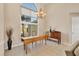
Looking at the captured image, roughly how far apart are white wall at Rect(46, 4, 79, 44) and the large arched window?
0.32 meters

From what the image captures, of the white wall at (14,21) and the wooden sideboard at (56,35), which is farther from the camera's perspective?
the wooden sideboard at (56,35)

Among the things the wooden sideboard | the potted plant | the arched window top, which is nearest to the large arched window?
the arched window top

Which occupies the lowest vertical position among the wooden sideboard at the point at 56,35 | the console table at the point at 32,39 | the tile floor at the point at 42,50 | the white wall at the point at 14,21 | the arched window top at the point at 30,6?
the tile floor at the point at 42,50

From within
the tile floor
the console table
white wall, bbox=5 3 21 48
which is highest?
white wall, bbox=5 3 21 48

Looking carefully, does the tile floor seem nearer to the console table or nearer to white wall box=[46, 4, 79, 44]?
the console table

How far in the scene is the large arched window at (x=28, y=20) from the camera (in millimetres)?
2775

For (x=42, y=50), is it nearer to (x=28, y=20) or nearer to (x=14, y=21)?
(x=28, y=20)

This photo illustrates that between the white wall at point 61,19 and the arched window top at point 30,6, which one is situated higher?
the arched window top at point 30,6

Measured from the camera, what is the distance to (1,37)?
2.69 meters

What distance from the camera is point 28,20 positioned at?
2.84 metres

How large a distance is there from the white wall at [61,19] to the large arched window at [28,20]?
0.32m

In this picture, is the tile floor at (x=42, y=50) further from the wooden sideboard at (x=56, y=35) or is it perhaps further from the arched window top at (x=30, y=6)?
the arched window top at (x=30, y=6)

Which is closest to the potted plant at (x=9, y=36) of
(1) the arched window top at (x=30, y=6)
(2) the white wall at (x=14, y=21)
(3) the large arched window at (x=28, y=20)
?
(2) the white wall at (x=14, y=21)

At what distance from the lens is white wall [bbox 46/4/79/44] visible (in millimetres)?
2803
